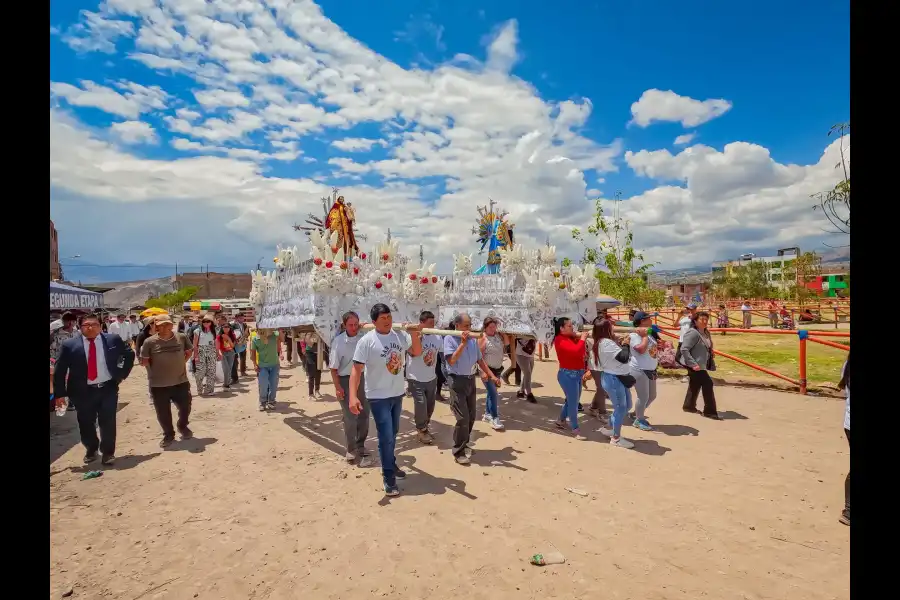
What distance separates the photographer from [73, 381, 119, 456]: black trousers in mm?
5742

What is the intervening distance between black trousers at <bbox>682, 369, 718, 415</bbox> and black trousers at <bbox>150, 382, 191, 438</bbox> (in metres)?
8.43

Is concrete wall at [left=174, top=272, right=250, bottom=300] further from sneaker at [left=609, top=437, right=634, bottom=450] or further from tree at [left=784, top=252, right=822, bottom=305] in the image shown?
sneaker at [left=609, top=437, right=634, bottom=450]

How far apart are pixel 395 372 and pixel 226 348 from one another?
289 inches

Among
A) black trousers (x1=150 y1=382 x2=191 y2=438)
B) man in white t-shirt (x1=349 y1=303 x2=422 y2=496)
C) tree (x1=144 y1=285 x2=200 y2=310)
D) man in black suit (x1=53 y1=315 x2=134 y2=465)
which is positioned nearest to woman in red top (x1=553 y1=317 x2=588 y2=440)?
man in white t-shirt (x1=349 y1=303 x2=422 y2=496)

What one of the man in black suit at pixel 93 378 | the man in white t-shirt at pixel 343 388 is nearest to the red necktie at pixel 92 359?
the man in black suit at pixel 93 378

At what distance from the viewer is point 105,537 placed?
412 cm

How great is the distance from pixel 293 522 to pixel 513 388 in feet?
22.2

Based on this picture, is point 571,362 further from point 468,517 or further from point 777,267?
point 777,267

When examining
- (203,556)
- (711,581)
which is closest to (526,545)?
(711,581)

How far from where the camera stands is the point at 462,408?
5711 millimetres

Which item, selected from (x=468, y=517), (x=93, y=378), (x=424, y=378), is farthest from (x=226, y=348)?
(x=468, y=517)

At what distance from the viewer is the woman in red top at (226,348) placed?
10.4 meters

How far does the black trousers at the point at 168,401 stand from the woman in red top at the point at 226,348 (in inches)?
151
